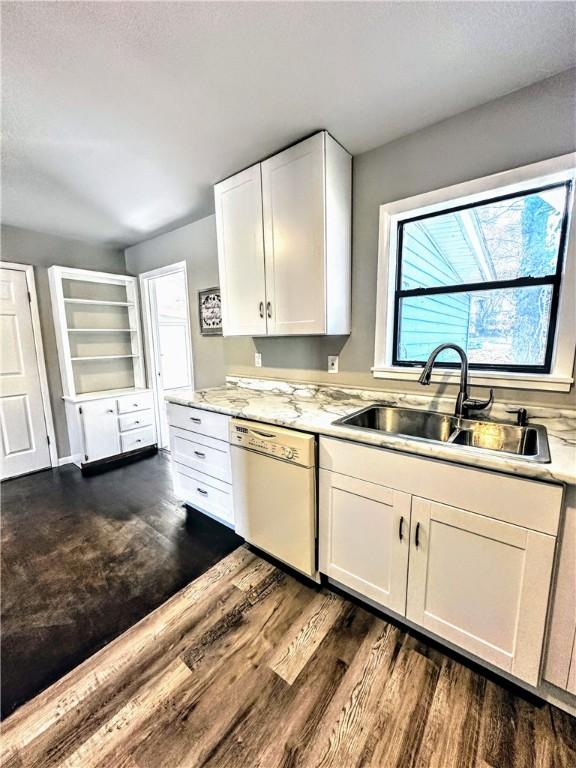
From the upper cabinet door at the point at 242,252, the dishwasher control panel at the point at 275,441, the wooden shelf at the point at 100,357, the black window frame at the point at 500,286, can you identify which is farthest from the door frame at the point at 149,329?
the black window frame at the point at 500,286

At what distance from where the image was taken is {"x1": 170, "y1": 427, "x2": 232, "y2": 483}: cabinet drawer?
6.46ft

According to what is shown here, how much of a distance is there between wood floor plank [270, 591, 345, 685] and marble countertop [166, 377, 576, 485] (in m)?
0.89

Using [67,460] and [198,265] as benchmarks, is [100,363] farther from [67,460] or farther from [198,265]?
[198,265]

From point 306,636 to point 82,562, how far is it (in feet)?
4.75

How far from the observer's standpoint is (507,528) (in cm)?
106

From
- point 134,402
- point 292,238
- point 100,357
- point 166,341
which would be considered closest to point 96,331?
point 100,357

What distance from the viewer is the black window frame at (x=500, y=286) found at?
1.42 metres

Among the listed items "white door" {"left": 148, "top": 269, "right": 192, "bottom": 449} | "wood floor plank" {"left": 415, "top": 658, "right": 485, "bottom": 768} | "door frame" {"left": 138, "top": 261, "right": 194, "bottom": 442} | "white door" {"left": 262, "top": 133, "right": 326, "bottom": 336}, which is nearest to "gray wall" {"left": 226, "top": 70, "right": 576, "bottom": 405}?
"white door" {"left": 262, "top": 133, "right": 326, "bottom": 336}

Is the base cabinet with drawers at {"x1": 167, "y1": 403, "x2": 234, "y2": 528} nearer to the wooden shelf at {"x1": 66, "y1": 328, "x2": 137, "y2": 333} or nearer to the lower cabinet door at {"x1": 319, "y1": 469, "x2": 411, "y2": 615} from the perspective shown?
the lower cabinet door at {"x1": 319, "y1": 469, "x2": 411, "y2": 615}

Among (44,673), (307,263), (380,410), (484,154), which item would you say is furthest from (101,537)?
(484,154)

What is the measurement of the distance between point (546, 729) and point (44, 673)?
6.24 feet

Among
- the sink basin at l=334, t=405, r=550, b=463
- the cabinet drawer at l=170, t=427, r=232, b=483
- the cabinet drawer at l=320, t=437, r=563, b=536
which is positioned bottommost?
the cabinet drawer at l=170, t=427, r=232, b=483

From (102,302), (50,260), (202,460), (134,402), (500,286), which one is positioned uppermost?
(50,260)

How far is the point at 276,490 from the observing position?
167 centimetres
